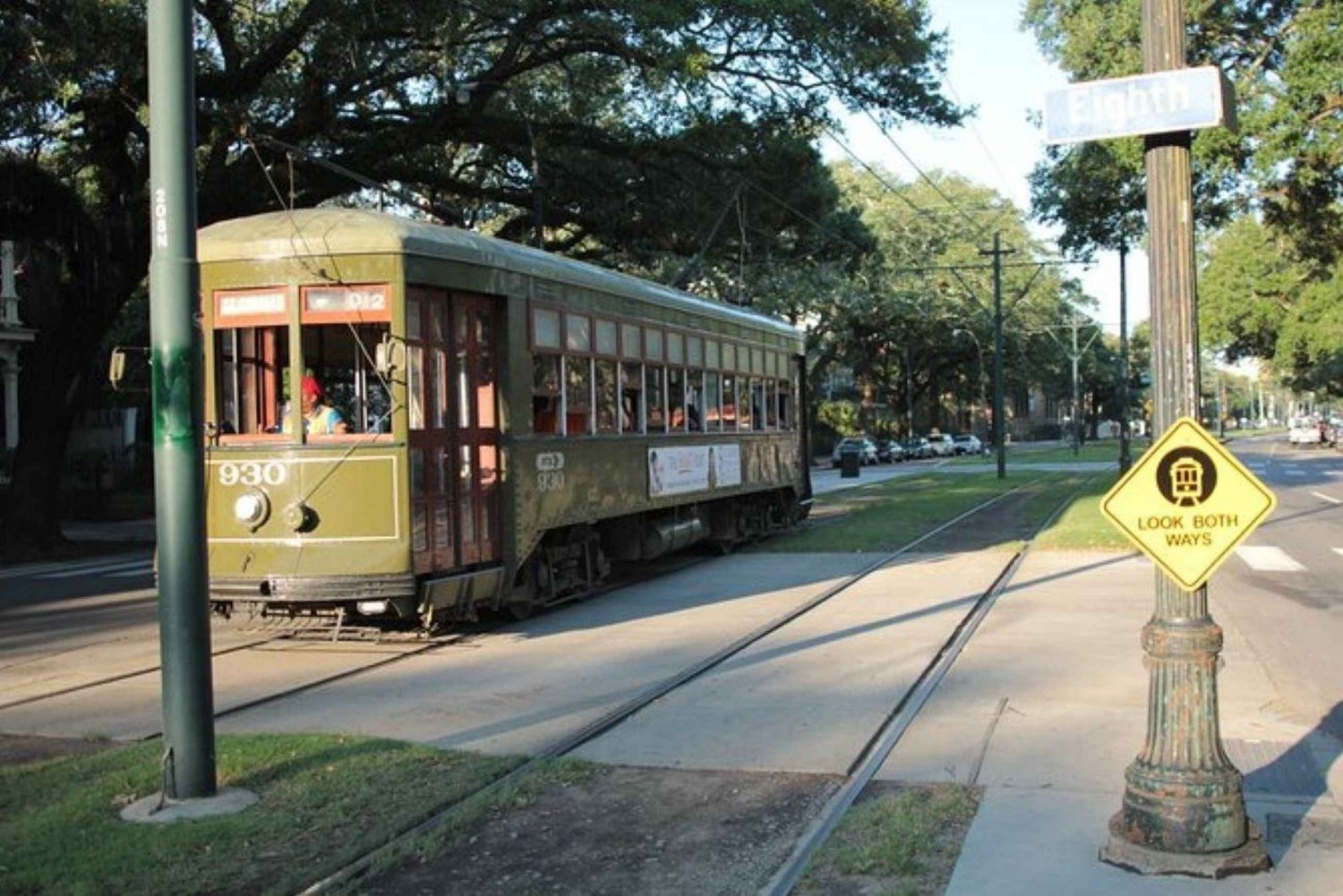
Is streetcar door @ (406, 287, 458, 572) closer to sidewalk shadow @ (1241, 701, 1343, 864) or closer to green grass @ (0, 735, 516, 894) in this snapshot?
green grass @ (0, 735, 516, 894)

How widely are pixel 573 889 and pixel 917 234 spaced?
201ft

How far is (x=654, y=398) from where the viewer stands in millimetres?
15125

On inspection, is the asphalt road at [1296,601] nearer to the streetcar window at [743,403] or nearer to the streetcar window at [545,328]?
the streetcar window at [743,403]

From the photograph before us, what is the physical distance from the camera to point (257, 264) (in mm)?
10180

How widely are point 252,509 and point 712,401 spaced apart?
27.3 ft

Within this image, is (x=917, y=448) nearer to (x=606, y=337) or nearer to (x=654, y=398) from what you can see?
(x=654, y=398)

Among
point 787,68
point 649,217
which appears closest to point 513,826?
point 787,68

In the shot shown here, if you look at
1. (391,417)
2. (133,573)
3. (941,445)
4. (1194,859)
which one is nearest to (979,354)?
(941,445)

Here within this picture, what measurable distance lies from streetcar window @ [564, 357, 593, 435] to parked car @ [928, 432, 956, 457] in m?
67.1

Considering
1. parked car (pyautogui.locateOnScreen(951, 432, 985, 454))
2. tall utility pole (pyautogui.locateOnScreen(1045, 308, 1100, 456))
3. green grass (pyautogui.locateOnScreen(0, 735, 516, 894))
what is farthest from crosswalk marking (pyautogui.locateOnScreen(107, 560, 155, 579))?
parked car (pyautogui.locateOnScreen(951, 432, 985, 454))

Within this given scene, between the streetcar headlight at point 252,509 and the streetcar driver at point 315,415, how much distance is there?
62 centimetres

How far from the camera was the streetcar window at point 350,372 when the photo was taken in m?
10.2

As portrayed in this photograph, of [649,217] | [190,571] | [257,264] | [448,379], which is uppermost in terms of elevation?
[649,217]

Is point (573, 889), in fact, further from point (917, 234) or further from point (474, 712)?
point (917, 234)
